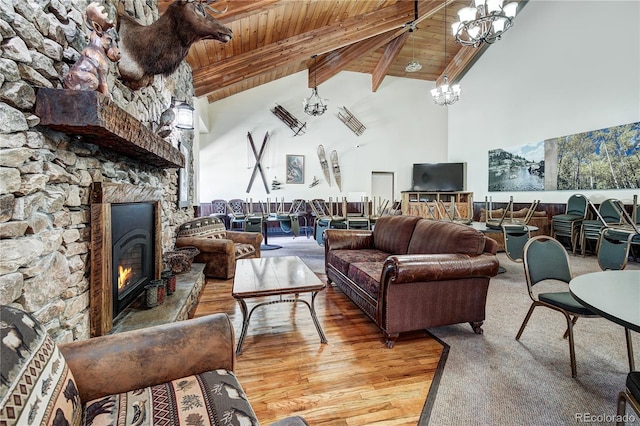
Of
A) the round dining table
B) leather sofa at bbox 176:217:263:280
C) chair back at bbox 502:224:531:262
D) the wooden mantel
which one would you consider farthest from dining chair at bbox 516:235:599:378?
leather sofa at bbox 176:217:263:280

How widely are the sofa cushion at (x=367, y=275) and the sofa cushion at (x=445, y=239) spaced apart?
1.53ft

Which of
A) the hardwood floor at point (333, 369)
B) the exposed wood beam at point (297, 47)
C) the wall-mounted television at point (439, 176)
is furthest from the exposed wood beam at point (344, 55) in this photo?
the hardwood floor at point (333, 369)

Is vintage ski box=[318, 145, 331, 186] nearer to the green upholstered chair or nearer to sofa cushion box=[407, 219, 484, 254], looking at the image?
the green upholstered chair

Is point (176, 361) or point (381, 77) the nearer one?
point (176, 361)

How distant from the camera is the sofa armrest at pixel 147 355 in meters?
1.03

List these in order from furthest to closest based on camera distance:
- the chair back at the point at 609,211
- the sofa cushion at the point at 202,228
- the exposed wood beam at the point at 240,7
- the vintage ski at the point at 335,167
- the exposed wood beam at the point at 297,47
A: the vintage ski at the point at 335,167
the exposed wood beam at the point at 297,47
the chair back at the point at 609,211
the sofa cushion at the point at 202,228
the exposed wood beam at the point at 240,7

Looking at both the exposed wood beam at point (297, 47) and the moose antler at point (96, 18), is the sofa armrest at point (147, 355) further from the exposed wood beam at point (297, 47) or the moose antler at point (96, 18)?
the exposed wood beam at point (297, 47)

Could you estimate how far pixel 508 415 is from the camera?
1.49 meters

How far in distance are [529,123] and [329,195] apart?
5.13 meters

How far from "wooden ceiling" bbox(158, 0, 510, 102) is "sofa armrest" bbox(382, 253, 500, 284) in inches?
134

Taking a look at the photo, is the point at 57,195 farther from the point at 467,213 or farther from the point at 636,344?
the point at 467,213

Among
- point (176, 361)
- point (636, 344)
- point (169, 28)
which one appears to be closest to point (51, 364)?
point (176, 361)

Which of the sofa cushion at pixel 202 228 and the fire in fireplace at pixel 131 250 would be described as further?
the sofa cushion at pixel 202 228

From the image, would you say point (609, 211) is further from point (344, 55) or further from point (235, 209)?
point (235, 209)
